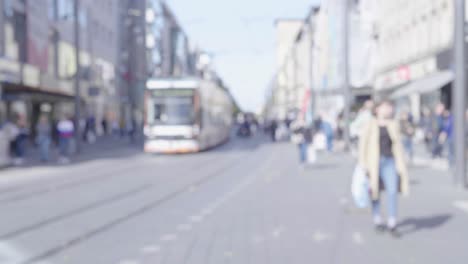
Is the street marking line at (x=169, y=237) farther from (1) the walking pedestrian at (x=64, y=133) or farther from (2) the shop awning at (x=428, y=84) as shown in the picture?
(2) the shop awning at (x=428, y=84)

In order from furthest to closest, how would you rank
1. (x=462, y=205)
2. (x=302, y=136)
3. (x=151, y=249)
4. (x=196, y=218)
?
(x=302, y=136) < (x=462, y=205) < (x=196, y=218) < (x=151, y=249)

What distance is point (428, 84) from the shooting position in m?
34.3

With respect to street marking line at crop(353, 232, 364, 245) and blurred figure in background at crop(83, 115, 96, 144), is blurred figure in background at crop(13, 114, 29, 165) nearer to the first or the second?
blurred figure in background at crop(83, 115, 96, 144)

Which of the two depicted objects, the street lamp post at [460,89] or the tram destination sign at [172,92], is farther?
the tram destination sign at [172,92]

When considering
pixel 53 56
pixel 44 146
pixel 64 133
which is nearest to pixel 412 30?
pixel 53 56

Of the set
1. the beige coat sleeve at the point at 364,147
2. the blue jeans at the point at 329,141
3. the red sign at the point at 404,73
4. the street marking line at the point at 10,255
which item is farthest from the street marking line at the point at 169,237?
the red sign at the point at 404,73

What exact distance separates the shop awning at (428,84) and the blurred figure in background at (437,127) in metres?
12.4

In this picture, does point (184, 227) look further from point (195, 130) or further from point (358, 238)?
point (195, 130)

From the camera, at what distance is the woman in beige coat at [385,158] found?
8.05 meters

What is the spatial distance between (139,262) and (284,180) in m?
9.79

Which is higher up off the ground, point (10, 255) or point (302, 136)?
point (302, 136)

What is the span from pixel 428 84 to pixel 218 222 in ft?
88.0

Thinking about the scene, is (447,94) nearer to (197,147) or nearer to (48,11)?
(197,147)

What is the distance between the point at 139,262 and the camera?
6715 mm
